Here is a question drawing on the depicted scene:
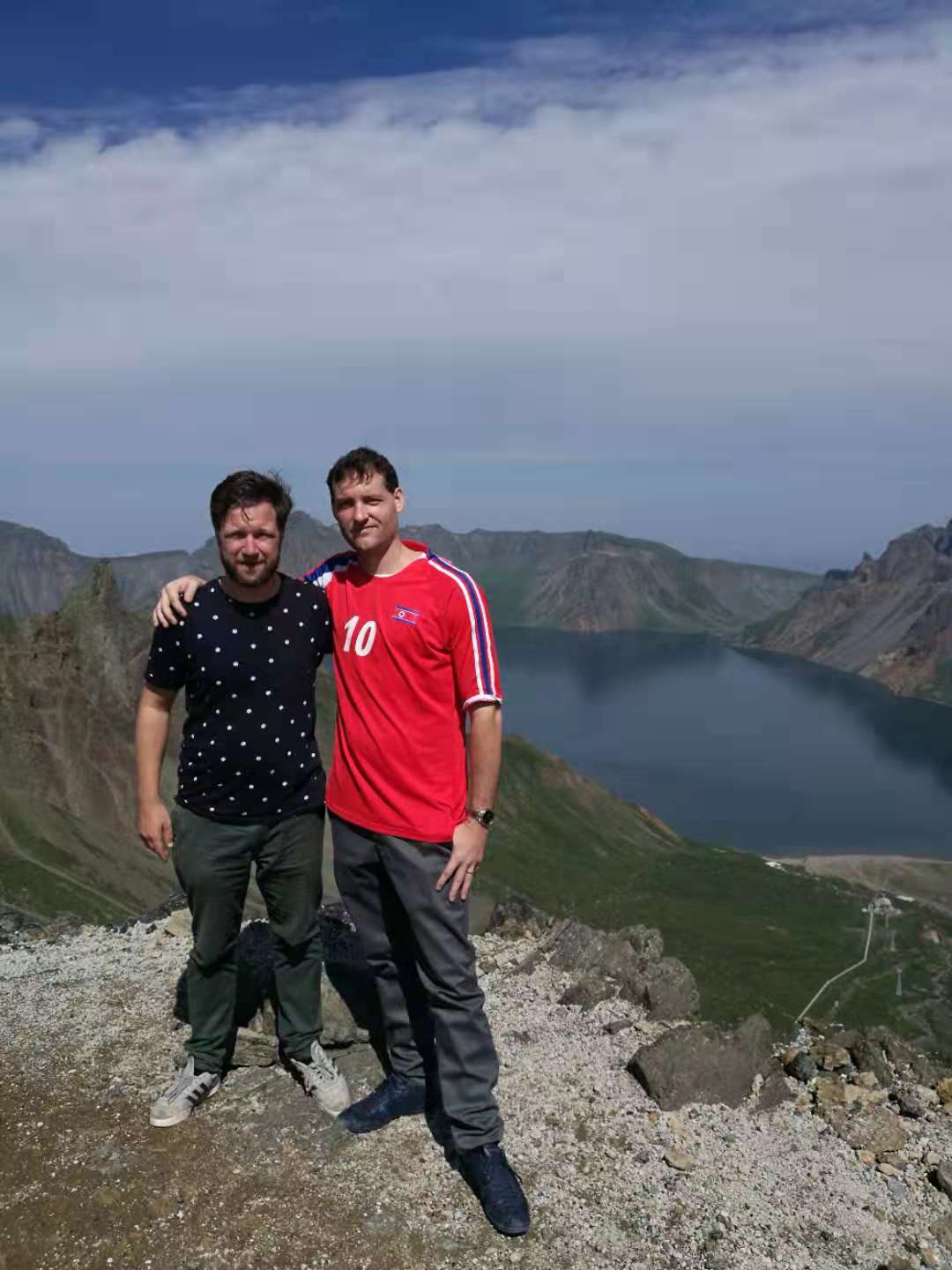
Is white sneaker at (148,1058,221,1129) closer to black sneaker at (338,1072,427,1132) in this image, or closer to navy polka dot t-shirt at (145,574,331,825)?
black sneaker at (338,1072,427,1132)

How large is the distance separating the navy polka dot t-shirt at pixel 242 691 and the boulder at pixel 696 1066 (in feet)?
14.5

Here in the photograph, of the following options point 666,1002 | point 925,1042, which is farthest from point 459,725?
point 925,1042

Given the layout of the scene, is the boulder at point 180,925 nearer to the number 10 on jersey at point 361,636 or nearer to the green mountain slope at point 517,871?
the number 10 on jersey at point 361,636

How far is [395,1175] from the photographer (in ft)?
21.7

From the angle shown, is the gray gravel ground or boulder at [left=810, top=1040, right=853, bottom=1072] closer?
the gray gravel ground

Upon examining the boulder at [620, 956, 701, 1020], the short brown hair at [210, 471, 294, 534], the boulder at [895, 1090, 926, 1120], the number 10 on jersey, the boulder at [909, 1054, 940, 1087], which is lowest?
the boulder at [909, 1054, 940, 1087]

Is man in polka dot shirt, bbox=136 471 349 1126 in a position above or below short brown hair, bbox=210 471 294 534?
below

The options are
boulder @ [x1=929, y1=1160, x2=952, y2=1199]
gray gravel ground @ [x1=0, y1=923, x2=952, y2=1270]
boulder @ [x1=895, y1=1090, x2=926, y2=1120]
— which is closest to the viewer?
gray gravel ground @ [x1=0, y1=923, x2=952, y2=1270]

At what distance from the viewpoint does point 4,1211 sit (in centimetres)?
609

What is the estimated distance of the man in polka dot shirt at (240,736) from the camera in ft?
21.0

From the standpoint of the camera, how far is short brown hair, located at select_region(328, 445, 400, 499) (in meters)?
6.28

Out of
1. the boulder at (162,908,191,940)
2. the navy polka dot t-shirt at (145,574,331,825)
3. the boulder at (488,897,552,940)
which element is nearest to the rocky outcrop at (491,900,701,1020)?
the boulder at (488,897,552,940)

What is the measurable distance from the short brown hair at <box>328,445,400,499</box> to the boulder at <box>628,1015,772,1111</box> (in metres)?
5.89

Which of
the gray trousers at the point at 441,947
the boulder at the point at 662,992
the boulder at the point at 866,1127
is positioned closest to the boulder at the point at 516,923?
the boulder at the point at 662,992
